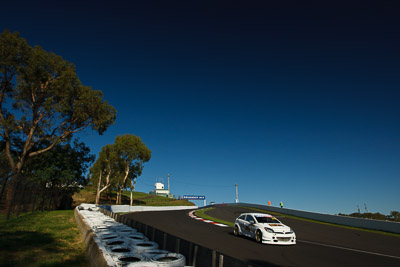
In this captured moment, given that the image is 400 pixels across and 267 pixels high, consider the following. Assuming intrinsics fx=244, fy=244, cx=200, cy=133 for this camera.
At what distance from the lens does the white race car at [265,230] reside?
33.8 feet

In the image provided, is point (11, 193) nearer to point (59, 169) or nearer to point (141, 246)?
point (141, 246)

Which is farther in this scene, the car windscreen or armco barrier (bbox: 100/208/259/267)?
the car windscreen

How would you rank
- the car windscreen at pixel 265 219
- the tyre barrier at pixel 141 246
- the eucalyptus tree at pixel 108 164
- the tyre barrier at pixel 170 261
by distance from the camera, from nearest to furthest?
the tyre barrier at pixel 170 261, the tyre barrier at pixel 141 246, the car windscreen at pixel 265 219, the eucalyptus tree at pixel 108 164

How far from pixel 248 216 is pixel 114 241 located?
7.94 metres

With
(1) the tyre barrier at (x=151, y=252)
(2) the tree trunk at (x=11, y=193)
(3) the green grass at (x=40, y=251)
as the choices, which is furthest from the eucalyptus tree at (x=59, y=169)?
(1) the tyre barrier at (x=151, y=252)

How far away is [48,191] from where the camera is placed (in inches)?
1035

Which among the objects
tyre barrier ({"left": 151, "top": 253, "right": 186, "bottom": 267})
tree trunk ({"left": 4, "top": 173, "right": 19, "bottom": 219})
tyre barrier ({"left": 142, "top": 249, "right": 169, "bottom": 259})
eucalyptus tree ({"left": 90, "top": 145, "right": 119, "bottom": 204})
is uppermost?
eucalyptus tree ({"left": 90, "top": 145, "right": 119, "bottom": 204})

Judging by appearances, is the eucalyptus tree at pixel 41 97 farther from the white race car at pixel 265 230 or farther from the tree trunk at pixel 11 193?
the white race car at pixel 265 230

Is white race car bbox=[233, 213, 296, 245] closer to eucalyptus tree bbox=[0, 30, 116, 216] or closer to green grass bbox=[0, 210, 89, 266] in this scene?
green grass bbox=[0, 210, 89, 266]

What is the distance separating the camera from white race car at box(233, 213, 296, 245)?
33.8 ft

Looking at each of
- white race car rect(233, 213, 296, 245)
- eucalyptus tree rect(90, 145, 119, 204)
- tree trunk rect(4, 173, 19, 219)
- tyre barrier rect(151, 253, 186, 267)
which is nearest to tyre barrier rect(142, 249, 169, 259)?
tyre barrier rect(151, 253, 186, 267)

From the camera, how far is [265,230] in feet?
34.9

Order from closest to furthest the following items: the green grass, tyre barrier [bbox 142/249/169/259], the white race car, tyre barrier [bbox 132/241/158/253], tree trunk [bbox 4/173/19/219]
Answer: tyre barrier [bbox 142/249/169/259] → tyre barrier [bbox 132/241/158/253] → the green grass → the white race car → tree trunk [bbox 4/173/19/219]

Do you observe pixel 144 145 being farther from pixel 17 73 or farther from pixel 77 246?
pixel 77 246
